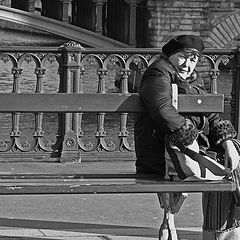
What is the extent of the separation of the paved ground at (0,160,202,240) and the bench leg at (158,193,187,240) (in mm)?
538

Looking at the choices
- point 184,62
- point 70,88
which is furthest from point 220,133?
point 70,88

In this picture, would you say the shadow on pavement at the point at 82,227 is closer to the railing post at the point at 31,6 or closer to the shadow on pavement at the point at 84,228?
the shadow on pavement at the point at 84,228

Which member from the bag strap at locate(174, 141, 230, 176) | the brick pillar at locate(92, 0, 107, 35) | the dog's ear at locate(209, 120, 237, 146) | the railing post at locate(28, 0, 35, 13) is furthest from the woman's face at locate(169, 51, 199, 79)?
the railing post at locate(28, 0, 35, 13)

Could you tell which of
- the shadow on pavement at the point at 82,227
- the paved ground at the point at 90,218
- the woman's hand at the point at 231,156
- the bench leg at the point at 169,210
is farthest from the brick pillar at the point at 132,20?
the woman's hand at the point at 231,156

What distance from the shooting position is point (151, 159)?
5922mm

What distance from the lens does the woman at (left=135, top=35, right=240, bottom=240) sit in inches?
223

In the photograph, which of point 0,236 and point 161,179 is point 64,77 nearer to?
point 0,236

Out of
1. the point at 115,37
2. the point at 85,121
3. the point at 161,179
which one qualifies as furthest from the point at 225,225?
the point at 115,37

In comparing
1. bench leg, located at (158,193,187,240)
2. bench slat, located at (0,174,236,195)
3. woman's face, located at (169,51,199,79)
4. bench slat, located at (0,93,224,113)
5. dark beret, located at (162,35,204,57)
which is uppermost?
dark beret, located at (162,35,204,57)

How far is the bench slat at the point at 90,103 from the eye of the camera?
5.86 m

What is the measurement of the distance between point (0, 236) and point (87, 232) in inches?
22.5

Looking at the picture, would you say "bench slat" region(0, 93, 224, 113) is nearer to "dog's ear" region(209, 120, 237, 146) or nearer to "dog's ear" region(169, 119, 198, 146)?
"dog's ear" region(209, 120, 237, 146)

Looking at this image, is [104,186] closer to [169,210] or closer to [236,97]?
[169,210]

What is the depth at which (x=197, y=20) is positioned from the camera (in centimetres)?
2791
